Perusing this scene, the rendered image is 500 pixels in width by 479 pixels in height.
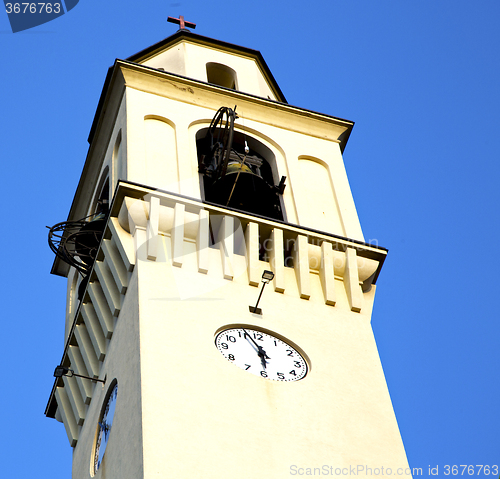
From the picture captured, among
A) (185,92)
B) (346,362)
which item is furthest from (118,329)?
(185,92)

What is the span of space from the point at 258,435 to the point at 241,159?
7.10m

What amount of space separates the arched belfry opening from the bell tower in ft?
0.13

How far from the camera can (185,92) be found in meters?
21.3

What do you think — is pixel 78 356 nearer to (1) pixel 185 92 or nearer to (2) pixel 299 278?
(2) pixel 299 278

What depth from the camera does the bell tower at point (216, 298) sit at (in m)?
14.5

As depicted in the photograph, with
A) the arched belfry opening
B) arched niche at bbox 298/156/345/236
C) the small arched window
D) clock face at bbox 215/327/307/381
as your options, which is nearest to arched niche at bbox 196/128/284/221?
the arched belfry opening

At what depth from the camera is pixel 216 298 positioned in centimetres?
1659

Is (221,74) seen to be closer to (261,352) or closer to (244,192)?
(244,192)

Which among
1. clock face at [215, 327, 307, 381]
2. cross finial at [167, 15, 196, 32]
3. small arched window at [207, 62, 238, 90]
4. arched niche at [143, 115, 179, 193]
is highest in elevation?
cross finial at [167, 15, 196, 32]

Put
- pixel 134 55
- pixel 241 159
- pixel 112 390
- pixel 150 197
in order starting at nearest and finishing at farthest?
1. pixel 112 390
2. pixel 150 197
3. pixel 241 159
4. pixel 134 55

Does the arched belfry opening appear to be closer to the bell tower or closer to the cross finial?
the bell tower

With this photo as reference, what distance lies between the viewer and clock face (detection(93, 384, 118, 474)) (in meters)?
15.8

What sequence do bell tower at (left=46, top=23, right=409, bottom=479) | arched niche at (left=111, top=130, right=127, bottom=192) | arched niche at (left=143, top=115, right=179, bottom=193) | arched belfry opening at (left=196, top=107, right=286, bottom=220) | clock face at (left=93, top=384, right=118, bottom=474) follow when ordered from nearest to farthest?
1. bell tower at (left=46, top=23, right=409, bottom=479)
2. clock face at (left=93, top=384, right=118, bottom=474)
3. arched niche at (left=143, top=115, right=179, bottom=193)
4. arched belfry opening at (left=196, top=107, right=286, bottom=220)
5. arched niche at (left=111, top=130, right=127, bottom=192)

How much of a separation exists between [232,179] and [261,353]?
398 centimetres
